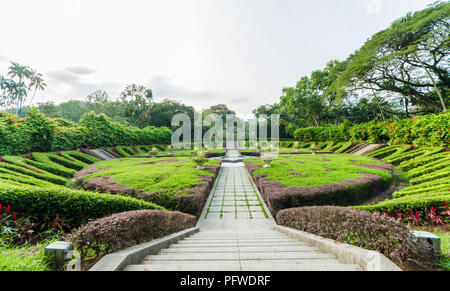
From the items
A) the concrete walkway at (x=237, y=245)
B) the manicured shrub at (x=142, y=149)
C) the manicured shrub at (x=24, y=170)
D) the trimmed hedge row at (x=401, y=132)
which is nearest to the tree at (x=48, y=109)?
the manicured shrub at (x=142, y=149)

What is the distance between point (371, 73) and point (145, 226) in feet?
76.5

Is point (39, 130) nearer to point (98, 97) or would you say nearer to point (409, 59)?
point (409, 59)

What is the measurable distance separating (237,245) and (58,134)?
1627 centimetres

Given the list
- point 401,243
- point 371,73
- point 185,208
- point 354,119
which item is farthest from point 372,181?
point 354,119

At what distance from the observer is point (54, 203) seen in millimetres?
2807

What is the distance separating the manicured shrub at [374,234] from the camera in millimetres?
1559

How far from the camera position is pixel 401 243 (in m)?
1.64

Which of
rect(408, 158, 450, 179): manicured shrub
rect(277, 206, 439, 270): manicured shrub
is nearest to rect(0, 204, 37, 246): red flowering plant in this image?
rect(277, 206, 439, 270): manicured shrub

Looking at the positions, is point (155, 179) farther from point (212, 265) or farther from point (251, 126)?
point (251, 126)

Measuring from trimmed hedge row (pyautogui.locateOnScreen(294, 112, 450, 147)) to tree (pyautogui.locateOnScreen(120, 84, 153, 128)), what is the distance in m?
29.0

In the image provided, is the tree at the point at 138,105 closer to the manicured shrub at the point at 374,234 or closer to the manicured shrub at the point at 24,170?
the manicured shrub at the point at 24,170

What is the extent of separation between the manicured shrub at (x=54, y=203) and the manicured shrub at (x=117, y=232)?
0.89 m

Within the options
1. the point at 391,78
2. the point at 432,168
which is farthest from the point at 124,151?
the point at 391,78

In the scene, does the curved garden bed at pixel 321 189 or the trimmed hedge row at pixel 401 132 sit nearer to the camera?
the curved garden bed at pixel 321 189
